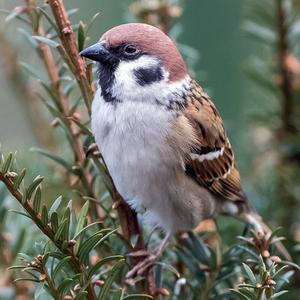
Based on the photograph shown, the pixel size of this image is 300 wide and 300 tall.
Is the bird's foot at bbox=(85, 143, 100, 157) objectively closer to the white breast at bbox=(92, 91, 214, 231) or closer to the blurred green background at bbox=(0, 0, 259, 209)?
the white breast at bbox=(92, 91, 214, 231)

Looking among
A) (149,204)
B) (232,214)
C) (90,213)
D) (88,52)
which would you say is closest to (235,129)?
(232,214)

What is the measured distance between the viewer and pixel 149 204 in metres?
1.49

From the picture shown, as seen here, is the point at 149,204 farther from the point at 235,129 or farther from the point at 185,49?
the point at 235,129

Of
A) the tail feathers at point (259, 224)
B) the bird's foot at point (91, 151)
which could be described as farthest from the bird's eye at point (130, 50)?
the tail feathers at point (259, 224)

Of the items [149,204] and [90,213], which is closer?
[90,213]

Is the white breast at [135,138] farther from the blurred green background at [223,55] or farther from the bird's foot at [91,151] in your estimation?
the blurred green background at [223,55]

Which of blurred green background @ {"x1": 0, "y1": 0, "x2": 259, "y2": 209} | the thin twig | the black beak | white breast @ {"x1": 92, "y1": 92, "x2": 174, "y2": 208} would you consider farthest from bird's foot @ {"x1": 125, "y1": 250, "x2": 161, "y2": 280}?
blurred green background @ {"x1": 0, "y1": 0, "x2": 259, "y2": 209}

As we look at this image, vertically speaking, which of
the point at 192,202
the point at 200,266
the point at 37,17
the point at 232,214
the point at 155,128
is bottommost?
the point at 232,214

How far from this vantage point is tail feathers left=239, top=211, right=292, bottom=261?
1310 mm

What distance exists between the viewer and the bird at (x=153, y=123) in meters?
1.42

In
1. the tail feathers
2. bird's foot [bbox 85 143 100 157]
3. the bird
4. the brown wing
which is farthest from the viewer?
the brown wing

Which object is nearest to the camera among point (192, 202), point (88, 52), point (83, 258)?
point (83, 258)

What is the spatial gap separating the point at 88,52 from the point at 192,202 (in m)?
0.49

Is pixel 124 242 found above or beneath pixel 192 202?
above
